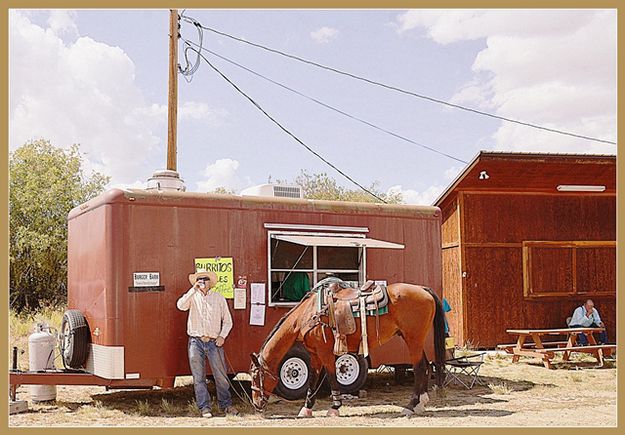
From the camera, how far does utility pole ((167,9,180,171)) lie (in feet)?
44.9

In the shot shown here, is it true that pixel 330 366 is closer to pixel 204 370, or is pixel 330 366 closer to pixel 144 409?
pixel 204 370

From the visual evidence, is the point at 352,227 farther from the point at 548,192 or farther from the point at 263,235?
the point at 548,192

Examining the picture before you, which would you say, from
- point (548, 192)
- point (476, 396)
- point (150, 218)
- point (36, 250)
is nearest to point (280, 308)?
point (150, 218)

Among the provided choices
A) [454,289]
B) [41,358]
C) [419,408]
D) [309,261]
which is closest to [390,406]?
[419,408]

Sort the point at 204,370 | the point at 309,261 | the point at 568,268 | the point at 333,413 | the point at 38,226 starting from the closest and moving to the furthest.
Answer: the point at 333,413 < the point at 204,370 < the point at 309,261 < the point at 568,268 < the point at 38,226

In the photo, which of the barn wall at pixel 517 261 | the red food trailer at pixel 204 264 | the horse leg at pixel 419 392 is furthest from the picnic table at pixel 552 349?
the horse leg at pixel 419 392

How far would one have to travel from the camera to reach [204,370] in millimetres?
9352

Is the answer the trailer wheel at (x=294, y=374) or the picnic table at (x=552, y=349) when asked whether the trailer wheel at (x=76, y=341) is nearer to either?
the trailer wheel at (x=294, y=374)

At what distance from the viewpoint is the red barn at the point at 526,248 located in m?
15.7

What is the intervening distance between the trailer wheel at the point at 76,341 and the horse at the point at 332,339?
2199 mm

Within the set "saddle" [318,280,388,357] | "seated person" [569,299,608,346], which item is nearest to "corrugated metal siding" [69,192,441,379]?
"saddle" [318,280,388,357]

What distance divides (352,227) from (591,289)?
783cm

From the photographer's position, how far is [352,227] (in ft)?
36.0

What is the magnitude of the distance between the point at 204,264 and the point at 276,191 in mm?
1674
